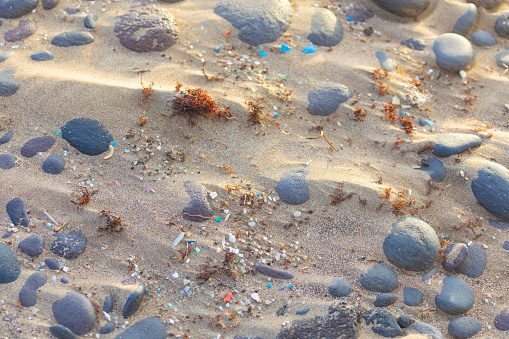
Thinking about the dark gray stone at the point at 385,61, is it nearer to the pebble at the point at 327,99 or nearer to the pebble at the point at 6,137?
the pebble at the point at 327,99

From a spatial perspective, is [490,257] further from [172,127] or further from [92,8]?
[92,8]

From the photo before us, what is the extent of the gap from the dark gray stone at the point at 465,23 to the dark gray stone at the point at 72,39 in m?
4.73

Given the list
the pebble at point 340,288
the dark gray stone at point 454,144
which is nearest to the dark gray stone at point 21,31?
the pebble at point 340,288

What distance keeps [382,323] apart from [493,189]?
5.91 ft

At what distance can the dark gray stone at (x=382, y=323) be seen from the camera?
286cm

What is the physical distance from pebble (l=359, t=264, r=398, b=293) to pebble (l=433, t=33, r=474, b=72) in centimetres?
290

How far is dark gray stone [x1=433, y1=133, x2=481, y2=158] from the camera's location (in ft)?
12.6

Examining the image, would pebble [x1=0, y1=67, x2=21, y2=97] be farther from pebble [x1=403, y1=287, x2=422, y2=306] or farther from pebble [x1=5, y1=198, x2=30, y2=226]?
pebble [x1=403, y1=287, x2=422, y2=306]

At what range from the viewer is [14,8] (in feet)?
14.1

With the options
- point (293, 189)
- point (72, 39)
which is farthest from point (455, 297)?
point (72, 39)

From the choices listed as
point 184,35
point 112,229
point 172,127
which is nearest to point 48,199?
point 112,229

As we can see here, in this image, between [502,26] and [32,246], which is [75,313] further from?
[502,26]

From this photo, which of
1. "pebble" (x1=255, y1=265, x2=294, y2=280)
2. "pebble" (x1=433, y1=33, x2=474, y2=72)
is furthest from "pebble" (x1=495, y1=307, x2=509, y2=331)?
"pebble" (x1=433, y1=33, x2=474, y2=72)

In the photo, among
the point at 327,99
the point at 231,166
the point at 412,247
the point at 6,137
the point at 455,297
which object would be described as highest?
the point at 327,99
